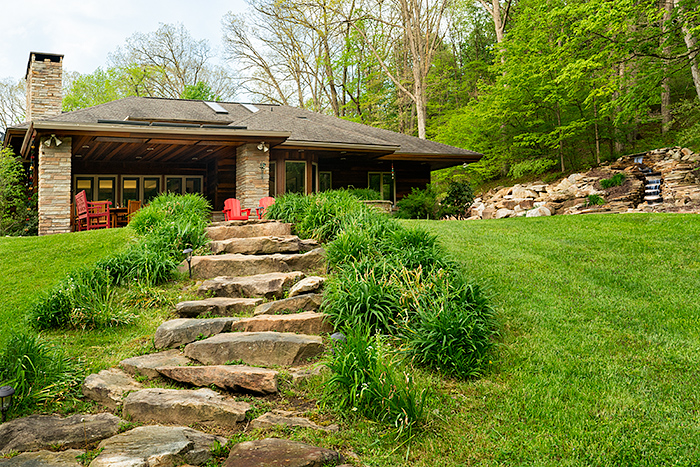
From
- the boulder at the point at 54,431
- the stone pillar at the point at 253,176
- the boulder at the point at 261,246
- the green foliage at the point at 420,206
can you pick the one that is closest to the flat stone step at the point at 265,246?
the boulder at the point at 261,246

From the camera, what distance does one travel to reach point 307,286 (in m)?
4.82

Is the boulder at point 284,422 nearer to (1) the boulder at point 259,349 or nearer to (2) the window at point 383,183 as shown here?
(1) the boulder at point 259,349

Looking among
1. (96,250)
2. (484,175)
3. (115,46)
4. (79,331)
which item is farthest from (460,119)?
(115,46)

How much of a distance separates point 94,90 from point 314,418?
31.3 meters

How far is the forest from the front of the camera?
57.6 ft

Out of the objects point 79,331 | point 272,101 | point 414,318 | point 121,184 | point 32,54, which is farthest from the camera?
point 272,101

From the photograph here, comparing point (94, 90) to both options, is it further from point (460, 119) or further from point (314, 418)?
point (314, 418)

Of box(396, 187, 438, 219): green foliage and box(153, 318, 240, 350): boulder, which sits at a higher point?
box(396, 187, 438, 219): green foliage

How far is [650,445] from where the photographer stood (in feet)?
8.39

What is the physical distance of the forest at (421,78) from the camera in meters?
17.6

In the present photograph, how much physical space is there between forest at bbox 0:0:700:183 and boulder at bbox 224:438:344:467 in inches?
457

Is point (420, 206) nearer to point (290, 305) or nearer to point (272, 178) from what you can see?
point (272, 178)

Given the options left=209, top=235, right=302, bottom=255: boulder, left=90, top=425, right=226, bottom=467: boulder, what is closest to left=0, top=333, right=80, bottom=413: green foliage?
left=90, top=425, right=226, bottom=467: boulder

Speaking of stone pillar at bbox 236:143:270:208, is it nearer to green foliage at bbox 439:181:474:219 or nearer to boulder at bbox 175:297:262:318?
green foliage at bbox 439:181:474:219
